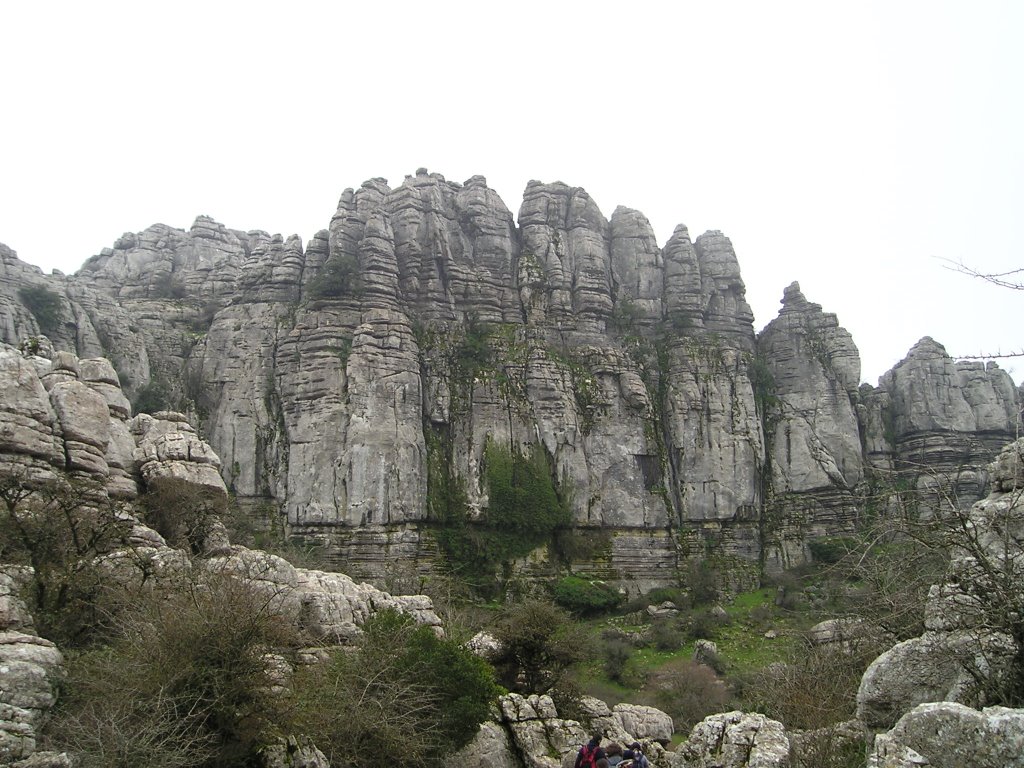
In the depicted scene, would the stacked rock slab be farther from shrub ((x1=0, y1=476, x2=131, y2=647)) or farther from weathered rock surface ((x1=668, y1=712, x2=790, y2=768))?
shrub ((x1=0, y1=476, x2=131, y2=647))

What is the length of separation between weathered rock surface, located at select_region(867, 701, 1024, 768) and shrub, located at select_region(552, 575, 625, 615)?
140ft

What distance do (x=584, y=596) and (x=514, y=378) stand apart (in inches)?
611

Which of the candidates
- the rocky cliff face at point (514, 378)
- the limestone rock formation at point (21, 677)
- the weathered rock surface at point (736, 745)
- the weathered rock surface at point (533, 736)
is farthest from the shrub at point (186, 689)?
the rocky cliff face at point (514, 378)

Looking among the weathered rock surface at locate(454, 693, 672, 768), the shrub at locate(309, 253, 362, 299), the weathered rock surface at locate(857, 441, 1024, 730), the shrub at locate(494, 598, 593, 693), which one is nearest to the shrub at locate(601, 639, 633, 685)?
the shrub at locate(494, 598, 593, 693)

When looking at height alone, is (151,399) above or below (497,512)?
above

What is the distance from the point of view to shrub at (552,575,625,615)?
49.3 m

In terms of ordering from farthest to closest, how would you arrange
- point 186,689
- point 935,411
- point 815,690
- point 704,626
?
point 935,411, point 704,626, point 815,690, point 186,689

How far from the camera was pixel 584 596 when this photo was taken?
163 ft

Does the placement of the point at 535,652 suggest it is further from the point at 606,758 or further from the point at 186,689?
the point at 186,689

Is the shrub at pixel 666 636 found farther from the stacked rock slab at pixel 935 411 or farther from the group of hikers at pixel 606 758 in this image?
the group of hikers at pixel 606 758

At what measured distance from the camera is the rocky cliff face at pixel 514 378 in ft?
171

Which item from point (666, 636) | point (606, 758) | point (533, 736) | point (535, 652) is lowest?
point (666, 636)

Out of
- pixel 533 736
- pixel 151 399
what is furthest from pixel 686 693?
pixel 151 399

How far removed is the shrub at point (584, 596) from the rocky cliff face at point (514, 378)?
2332 millimetres
